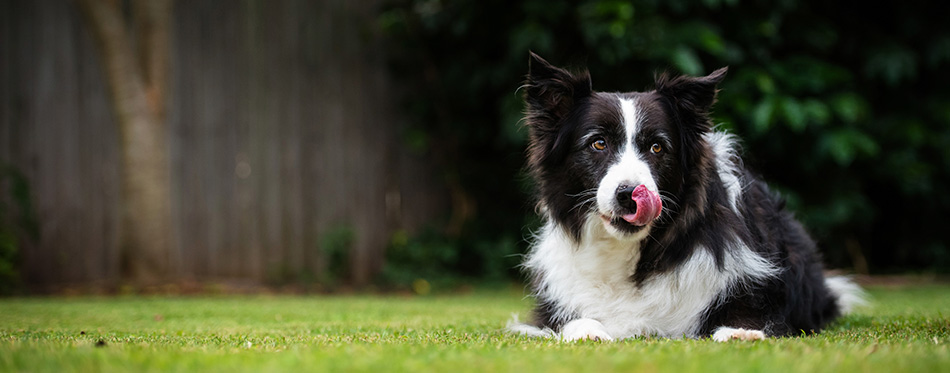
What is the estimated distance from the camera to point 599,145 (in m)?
3.26

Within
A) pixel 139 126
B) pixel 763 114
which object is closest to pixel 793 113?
pixel 763 114

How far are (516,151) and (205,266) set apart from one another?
11.0ft

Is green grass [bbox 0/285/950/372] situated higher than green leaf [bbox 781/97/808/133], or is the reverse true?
green leaf [bbox 781/97/808/133]

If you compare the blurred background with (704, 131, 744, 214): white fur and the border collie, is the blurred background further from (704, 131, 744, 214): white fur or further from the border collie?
the border collie

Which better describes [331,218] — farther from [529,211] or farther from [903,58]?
[903,58]

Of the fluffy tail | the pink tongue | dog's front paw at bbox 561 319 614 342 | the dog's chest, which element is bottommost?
the fluffy tail

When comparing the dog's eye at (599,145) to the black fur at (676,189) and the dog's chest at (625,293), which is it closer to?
the black fur at (676,189)

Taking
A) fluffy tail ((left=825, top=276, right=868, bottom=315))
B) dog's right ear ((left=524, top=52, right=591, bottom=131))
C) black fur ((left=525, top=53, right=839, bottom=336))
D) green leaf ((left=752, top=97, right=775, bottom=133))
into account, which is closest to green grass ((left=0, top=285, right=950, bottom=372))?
fluffy tail ((left=825, top=276, right=868, bottom=315))

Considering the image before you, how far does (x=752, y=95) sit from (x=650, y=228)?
14.1 feet

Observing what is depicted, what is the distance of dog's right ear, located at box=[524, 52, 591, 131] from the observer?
138 inches

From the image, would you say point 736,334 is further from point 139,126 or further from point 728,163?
point 139,126

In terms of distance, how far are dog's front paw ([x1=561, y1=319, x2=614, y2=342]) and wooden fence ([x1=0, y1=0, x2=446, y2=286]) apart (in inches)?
201

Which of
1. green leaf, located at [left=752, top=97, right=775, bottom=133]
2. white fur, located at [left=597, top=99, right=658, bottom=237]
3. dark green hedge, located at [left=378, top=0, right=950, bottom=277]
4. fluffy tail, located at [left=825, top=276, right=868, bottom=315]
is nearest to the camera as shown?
white fur, located at [left=597, top=99, right=658, bottom=237]

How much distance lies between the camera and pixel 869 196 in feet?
28.0
